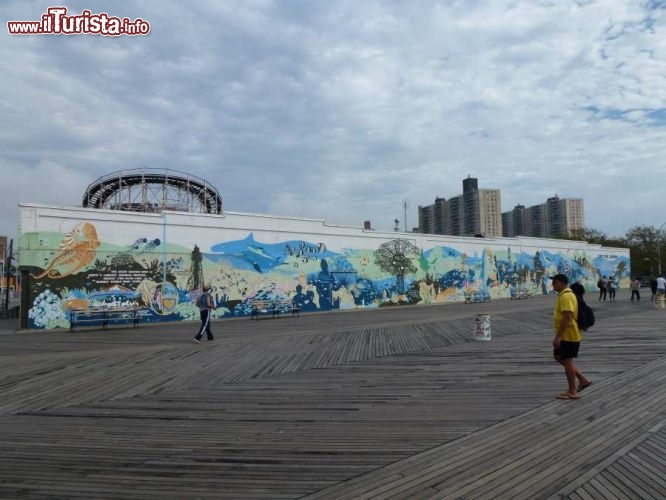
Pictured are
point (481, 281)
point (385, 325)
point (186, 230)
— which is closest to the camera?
point (385, 325)

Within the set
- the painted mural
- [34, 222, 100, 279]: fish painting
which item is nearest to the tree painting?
the painted mural

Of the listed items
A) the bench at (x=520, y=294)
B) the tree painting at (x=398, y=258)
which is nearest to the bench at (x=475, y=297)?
the bench at (x=520, y=294)

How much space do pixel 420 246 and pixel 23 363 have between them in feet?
84.2

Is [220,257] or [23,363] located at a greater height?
[220,257]

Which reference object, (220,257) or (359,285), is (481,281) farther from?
(220,257)

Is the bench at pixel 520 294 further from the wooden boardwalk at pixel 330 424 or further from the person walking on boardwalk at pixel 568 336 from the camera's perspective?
the person walking on boardwalk at pixel 568 336

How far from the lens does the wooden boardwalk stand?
14.2ft

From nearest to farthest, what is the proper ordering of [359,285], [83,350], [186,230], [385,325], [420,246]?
[83,350]
[385,325]
[186,230]
[359,285]
[420,246]

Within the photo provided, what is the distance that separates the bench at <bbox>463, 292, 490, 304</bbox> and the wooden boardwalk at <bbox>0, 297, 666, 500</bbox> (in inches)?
878

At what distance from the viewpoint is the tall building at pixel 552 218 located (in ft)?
329

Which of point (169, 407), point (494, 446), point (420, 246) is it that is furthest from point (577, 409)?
point (420, 246)

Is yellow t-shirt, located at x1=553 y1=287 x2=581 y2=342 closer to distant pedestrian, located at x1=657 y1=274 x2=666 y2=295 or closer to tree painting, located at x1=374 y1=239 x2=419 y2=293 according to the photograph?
distant pedestrian, located at x1=657 y1=274 x2=666 y2=295

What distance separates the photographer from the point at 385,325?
1752 centimetres

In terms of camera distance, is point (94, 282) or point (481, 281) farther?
point (481, 281)
